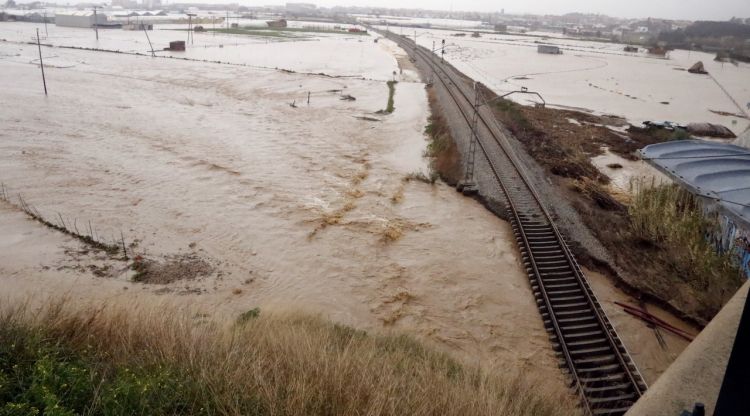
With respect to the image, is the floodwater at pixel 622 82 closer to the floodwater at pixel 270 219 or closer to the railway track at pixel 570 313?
the floodwater at pixel 270 219

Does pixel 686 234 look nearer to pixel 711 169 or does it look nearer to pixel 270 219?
pixel 711 169

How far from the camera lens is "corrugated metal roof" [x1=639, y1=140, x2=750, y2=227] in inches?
536

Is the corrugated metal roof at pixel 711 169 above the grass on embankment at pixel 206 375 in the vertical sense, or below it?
above

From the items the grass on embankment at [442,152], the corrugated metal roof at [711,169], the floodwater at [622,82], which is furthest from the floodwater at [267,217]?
the floodwater at [622,82]

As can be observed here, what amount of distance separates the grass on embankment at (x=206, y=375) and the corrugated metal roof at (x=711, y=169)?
9146mm

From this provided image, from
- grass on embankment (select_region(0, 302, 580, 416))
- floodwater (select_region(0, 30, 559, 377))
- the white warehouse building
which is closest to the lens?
grass on embankment (select_region(0, 302, 580, 416))

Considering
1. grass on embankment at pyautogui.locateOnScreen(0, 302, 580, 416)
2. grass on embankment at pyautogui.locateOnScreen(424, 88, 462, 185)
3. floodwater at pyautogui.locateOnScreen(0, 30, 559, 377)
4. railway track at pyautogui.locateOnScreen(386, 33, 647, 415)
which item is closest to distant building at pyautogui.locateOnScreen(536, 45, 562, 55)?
grass on embankment at pyautogui.locateOnScreen(424, 88, 462, 185)

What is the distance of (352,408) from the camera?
5809 millimetres

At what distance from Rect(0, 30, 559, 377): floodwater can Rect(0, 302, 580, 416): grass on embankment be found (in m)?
3.81

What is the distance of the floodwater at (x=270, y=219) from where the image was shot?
12.6 metres

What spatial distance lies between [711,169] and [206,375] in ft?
55.4

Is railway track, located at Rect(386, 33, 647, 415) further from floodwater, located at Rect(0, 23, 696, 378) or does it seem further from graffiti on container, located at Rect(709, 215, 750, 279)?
graffiti on container, located at Rect(709, 215, 750, 279)

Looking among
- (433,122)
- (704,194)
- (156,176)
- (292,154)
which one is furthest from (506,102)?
(156,176)

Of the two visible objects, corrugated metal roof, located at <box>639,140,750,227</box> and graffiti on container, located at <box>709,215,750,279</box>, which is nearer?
graffiti on container, located at <box>709,215,750,279</box>
